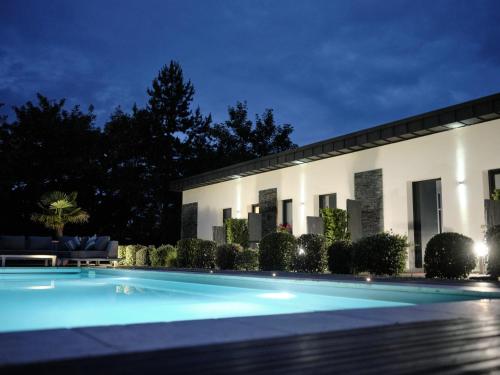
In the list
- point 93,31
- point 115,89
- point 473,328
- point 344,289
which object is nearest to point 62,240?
point 344,289

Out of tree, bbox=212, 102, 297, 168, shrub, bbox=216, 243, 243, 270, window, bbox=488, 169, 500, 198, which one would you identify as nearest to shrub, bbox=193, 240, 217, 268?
shrub, bbox=216, 243, 243, 270

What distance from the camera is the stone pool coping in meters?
1.65

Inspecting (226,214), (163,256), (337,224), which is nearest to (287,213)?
(226,214)

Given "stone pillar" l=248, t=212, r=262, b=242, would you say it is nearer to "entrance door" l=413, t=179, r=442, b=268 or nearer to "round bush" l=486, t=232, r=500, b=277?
"entrance door" l=413, t=179, r=442, b=268

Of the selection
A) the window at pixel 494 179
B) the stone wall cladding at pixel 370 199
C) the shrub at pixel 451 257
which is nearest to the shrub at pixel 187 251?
the stone wall cladding at pixel 370 199

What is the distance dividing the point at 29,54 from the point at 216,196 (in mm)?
33833

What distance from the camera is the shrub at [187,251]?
12.3m

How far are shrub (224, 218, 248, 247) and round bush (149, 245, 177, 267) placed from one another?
83.1 inches

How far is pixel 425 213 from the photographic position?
11.9m

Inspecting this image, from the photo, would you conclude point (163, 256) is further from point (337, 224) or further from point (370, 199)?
point (370, 199)

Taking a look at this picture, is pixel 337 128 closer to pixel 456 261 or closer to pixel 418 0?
pixel 418 0

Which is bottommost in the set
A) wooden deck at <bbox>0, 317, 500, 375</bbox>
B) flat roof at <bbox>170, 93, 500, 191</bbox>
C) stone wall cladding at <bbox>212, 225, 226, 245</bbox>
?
wooden deck at <bbox>0, 317, 500, 375</bbox>

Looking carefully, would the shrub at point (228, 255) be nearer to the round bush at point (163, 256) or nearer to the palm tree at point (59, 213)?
the round bush at point (163, 256)

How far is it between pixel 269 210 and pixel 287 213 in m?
0.58
